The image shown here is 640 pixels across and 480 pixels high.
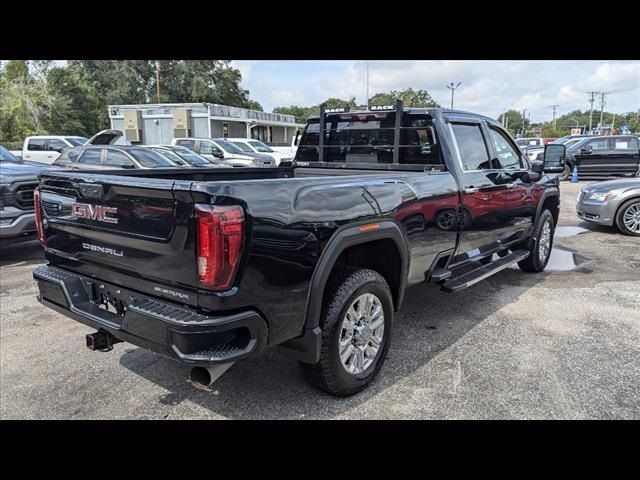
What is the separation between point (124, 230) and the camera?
104 inches

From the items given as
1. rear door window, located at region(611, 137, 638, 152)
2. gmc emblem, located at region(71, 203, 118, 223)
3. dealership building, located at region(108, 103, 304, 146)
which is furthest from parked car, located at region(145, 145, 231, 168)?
dealership building, located at region(108, 103, 304, 146)

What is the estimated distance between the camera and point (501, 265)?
4.90m

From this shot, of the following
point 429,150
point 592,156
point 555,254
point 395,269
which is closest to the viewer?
point 395,269

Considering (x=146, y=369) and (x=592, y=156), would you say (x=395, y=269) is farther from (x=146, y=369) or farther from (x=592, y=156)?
(x=592, y=156)

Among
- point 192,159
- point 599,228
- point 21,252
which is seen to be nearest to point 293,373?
point 21,252

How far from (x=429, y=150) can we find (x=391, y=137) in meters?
0.44

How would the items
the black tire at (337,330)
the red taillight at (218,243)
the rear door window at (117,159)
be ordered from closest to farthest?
1. the red taillight at (218,243)
2. the black tire at (337,330)
3. the rear door window at (117,159)

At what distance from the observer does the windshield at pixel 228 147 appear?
1869cm

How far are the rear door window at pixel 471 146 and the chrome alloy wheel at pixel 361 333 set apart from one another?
6.06 ft

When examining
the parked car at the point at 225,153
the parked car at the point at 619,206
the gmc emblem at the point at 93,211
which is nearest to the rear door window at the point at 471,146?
the gmc emblem at the point at 93,211

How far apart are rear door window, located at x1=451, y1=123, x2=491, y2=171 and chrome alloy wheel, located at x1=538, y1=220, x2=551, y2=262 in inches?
73.9

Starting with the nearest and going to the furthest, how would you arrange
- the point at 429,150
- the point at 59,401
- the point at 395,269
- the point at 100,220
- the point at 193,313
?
the point at 193,313, the point at 100,220, the point at 59,401, the point at 395,269, the point at 429,150

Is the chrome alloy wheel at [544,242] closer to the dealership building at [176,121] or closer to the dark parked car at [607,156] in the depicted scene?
the dark parked car at [607,156]
